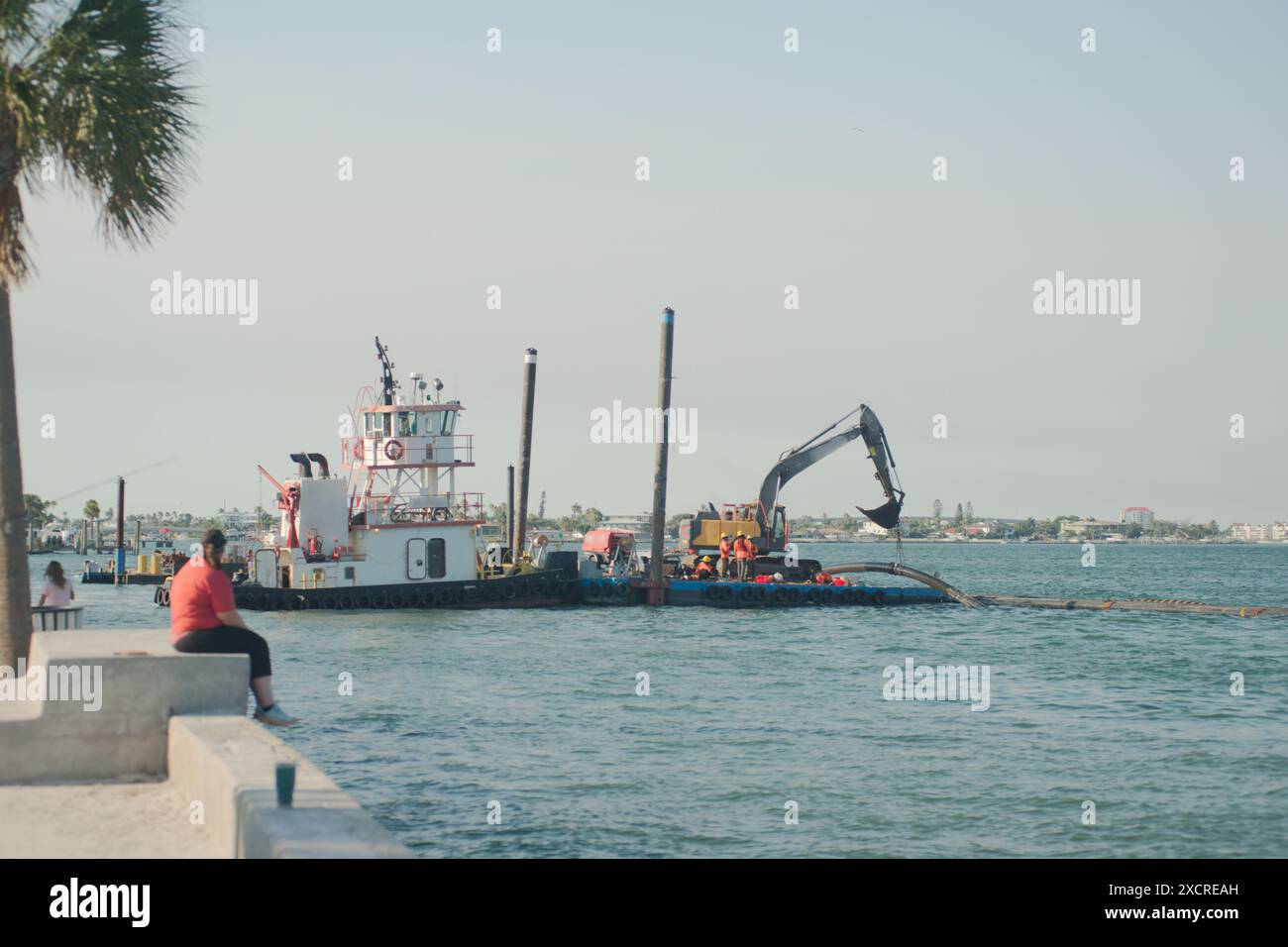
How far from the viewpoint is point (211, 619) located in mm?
10391

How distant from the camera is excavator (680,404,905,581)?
168 feet

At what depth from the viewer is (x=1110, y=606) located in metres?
47.3

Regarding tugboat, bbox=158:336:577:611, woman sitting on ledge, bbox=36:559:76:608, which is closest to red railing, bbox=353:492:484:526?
tugboat, bbox=158:336:577:611

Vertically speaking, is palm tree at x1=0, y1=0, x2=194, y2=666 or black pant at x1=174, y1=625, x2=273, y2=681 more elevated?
palm tree at x1=0, y1=0, x2=194, y2=666

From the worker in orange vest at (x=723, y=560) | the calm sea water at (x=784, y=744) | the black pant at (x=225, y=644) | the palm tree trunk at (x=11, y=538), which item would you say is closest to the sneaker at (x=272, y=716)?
the black pant at (x=225, y=644)

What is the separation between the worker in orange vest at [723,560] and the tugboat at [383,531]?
23.8 feet

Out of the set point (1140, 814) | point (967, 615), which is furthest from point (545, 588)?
point (1140, 814)

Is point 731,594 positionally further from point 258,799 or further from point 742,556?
point 258,799

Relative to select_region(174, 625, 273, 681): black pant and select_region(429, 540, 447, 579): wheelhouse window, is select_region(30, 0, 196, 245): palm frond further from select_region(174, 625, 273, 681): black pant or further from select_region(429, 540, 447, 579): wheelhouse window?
select_region(429, 540, 447, 579): wheelhouse window

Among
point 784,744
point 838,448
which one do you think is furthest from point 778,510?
point 784,744

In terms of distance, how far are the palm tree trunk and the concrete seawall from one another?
6.42 feet
